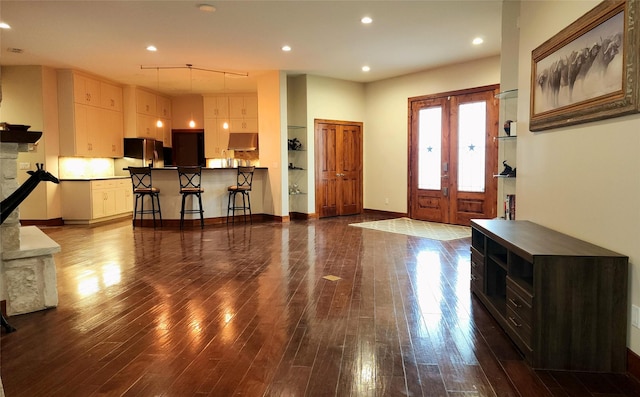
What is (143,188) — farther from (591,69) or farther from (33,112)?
(591,69)

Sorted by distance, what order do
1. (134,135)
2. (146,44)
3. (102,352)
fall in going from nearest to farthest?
1. (102,352)
2. (146,44)
3. (134,135)

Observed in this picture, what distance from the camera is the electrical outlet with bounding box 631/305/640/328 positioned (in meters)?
2.19

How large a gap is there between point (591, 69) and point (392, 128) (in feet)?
21.9

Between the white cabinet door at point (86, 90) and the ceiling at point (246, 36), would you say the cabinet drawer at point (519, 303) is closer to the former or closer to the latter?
the ceiling at point (246, 36)

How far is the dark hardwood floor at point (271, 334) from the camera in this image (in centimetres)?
218

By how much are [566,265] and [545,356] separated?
528mm

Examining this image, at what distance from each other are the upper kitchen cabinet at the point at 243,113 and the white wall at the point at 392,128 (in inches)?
120

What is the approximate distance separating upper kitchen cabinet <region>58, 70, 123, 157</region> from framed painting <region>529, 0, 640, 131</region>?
8.49m

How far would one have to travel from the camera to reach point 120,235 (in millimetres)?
7074

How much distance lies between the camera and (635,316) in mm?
2215

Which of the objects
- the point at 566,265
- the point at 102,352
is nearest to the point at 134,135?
the point at 102,352

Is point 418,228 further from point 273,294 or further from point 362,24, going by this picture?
point 273,294

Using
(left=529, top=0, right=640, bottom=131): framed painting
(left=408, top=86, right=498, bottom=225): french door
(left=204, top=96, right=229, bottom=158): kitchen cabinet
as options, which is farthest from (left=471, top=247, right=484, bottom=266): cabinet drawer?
(left=204, top=96, right=229, bottom=158): kitchen cabinet

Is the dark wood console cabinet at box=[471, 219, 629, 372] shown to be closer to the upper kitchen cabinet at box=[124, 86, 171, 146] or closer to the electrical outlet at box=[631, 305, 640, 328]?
the electrical outlet at box=[631, 305, 640, 328]
